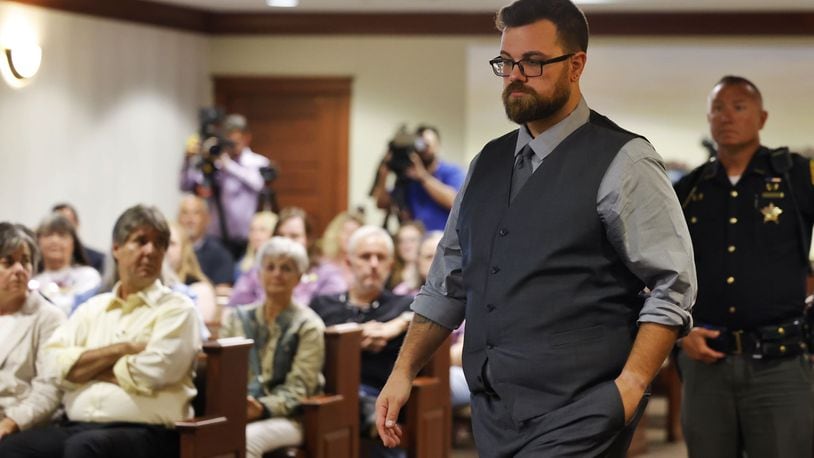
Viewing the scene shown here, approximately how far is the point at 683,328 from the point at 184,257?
4066 mm

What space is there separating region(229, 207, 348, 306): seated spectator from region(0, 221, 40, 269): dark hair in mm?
1847

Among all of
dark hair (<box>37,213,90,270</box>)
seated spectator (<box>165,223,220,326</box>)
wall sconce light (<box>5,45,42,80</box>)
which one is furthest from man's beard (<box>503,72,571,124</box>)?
wall sconce light (<box>5,45,42,80</box>)

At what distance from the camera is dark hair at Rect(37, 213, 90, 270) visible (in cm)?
570

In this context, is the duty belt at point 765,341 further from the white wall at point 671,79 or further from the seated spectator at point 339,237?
the white wall at point 671,79

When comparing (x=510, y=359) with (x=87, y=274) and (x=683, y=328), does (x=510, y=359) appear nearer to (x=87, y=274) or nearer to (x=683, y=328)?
(x=683, y=328)

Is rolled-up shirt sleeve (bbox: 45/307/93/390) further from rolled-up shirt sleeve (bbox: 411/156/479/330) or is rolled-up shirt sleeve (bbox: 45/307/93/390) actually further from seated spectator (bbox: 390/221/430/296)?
seated spectator (bbox: 390/221/430/296)

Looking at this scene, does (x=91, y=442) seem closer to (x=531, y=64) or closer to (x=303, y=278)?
(x=531, y=64)

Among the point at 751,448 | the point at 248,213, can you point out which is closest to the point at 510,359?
the point at 751,448

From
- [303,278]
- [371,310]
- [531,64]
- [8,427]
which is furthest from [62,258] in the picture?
[531,64]

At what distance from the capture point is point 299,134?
1016 centimetres

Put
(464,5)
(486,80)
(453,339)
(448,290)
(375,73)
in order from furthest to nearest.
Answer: (375,73)
(486,80)
(464,5)
(453,339)
(448,290)

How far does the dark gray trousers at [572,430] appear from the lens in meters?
2.24

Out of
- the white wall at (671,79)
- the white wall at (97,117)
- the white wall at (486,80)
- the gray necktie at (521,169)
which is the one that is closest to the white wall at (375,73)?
the white wall at (486,80)

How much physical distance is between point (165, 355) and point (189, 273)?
→ 230cm
